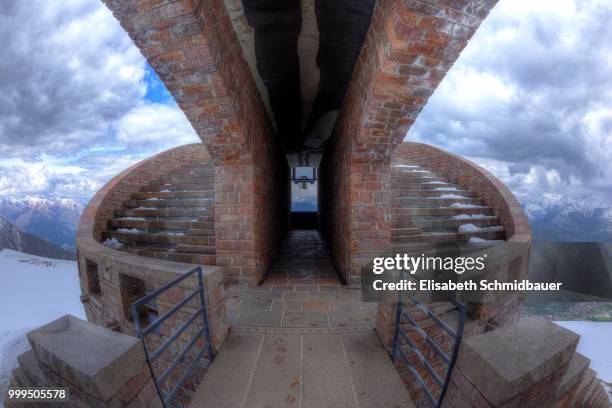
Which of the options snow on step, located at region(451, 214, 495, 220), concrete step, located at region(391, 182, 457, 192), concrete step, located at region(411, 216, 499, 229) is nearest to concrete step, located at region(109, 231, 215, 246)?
concrete step, located at region(411, 216, 499, 229)

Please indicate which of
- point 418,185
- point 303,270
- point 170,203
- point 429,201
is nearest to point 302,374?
point 303,270

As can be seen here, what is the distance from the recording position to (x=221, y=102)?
10.3 ft

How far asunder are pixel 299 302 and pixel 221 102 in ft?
9.68

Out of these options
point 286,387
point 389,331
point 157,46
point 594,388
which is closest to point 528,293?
point 594,388

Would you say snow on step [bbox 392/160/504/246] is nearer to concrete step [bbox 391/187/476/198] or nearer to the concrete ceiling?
concrete step [bbox 391/187/476/198]

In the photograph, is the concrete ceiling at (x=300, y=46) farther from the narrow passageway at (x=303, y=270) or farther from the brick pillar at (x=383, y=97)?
the narrow passageway at (x=303, y=270)

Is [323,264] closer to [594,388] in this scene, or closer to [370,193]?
[370,193]

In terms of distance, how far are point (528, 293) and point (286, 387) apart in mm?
5441

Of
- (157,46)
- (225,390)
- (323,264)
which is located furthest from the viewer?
(323,264)

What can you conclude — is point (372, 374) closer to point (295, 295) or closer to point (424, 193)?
point (295, 295)

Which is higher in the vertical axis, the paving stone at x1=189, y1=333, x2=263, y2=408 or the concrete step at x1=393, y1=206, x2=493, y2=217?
the concrete step at x1=393, y1=206, x2=493, y2=217

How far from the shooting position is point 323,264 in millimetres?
5477

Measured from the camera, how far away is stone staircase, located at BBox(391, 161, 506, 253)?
5.17 m

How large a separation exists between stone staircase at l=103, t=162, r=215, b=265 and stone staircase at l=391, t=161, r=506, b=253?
400 centimetres
